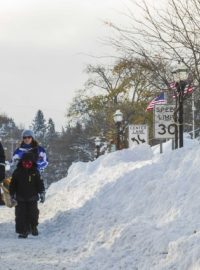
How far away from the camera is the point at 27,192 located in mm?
10961

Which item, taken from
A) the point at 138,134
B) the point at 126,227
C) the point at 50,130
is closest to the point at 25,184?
the point at 126,227

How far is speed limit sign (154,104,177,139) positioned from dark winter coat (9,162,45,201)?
517 cm

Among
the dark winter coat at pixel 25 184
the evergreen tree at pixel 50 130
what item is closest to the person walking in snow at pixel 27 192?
the dark winter coat at pixel 25 184

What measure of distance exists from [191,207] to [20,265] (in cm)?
228

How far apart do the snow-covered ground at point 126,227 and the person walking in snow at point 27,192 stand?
12.3 inches

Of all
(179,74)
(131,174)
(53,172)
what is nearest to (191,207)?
(131,174)

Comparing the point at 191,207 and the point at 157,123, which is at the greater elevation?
the point at 157,123

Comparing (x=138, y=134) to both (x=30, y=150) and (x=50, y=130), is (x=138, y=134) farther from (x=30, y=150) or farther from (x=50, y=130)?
(x=50, y=130)

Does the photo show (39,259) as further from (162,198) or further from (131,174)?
(131,174)

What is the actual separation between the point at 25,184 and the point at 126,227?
3161 millimetres

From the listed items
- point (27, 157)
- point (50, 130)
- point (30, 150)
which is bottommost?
point (50, 130)

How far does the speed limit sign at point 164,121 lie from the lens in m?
15.6

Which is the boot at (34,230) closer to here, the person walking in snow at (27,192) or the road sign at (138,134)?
the person walking in snow at (27,192)

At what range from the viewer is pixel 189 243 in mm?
6297
